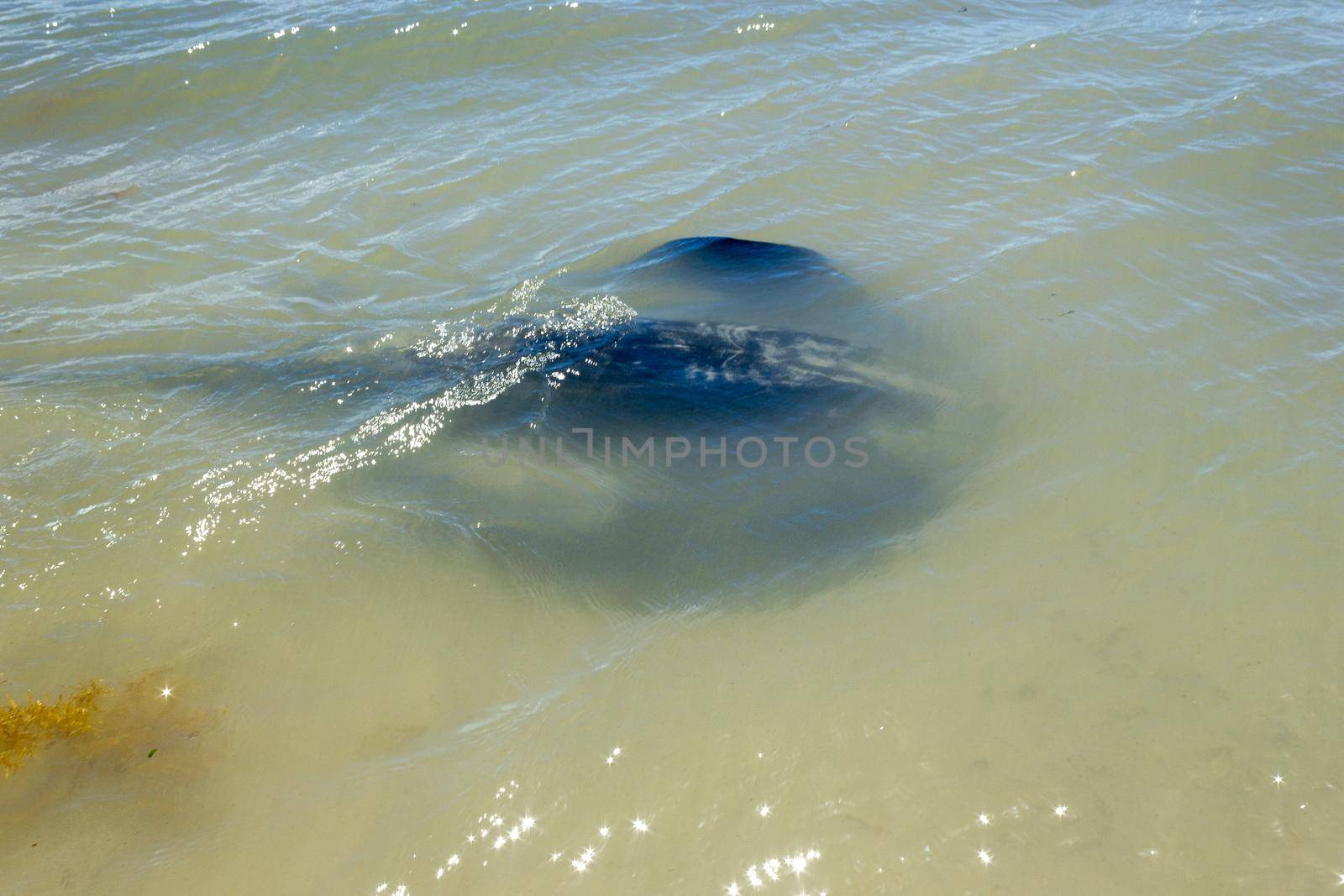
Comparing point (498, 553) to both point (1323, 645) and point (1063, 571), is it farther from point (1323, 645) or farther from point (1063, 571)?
point (1323, 645)

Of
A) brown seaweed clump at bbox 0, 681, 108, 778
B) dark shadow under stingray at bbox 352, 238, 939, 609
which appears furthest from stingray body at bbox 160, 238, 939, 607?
brown seaweed clump at bbox 0, 681, 108, 778

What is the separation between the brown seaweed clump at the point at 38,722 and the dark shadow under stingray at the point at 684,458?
1.65 meters

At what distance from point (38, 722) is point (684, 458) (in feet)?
11.0

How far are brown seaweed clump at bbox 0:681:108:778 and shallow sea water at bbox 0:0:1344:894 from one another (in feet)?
0.27

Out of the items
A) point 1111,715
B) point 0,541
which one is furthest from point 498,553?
point 1111,715

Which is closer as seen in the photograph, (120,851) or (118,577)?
(120,851)

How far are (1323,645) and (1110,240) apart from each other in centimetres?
393

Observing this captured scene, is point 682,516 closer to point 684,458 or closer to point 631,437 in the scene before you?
point 684,458

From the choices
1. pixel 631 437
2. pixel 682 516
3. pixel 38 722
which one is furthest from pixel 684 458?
pixel 38 722

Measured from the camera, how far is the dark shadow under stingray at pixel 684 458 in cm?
460

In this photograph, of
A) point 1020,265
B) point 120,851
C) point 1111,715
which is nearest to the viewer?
point 120,851

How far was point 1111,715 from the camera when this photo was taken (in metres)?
3.75

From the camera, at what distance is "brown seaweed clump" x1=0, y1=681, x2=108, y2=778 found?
12.2 ft

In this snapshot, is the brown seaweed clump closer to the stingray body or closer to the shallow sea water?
the shallow sea water
